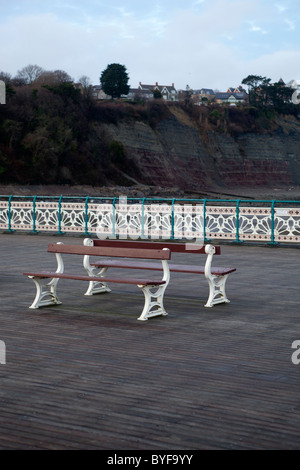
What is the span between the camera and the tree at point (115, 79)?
301 ft

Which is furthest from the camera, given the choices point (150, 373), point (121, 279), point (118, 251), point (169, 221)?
point (169, 221)

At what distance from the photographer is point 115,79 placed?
91.6m

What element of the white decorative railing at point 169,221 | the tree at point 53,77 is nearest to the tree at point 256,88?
the tree at point 53,77

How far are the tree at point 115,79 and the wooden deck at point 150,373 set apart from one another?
3364 inches

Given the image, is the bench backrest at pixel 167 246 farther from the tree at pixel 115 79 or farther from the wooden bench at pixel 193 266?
the tree at pixel 115 79

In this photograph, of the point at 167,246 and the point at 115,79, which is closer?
the point at 167,246

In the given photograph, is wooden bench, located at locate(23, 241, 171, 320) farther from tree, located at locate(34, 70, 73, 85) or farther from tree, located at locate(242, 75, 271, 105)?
tree, located at locate(242, 75, 271, 105)

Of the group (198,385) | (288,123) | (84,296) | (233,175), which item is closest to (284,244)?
(84,296)

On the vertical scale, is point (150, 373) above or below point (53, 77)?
below

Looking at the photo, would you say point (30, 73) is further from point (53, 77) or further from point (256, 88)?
point (256, 88)

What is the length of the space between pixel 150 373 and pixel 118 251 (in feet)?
9.26

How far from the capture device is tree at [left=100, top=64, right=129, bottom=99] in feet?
301

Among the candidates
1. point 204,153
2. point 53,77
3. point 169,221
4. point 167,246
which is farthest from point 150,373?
point 204,153

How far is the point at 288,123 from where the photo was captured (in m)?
105
